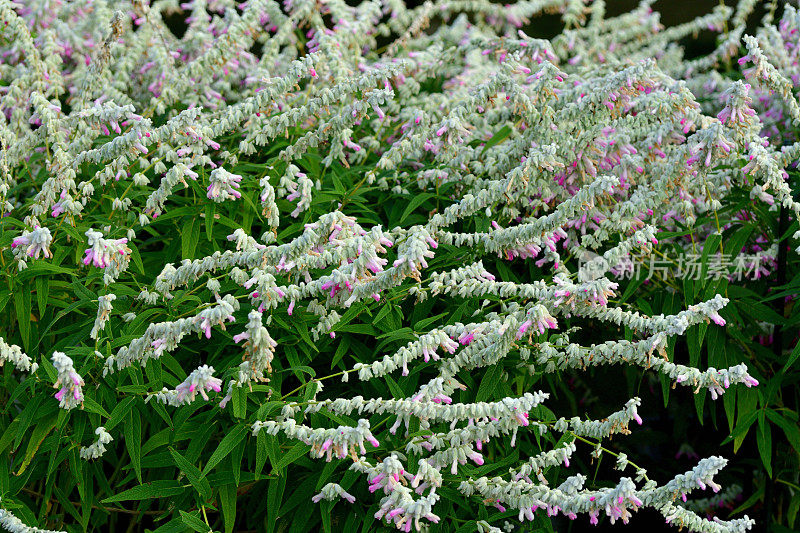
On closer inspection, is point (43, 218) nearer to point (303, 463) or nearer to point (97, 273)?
point (97, 273)

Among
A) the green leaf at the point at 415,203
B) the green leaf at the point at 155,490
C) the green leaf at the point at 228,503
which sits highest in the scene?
the green leaf at the point at 415,203

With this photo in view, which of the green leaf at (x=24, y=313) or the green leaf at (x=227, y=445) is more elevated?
the green leaf at (x=24, y=313)

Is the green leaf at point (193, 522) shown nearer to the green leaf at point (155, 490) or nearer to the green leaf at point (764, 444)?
the green leaf at point (155, 490)

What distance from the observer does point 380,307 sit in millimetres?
3221

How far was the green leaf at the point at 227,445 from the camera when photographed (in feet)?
8.83

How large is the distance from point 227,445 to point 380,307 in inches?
31.0

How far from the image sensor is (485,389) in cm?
308

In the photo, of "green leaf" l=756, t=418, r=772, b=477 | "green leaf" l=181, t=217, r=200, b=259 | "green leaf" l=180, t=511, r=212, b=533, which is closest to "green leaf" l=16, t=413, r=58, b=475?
"green leaf" l=180, t=511, r=212, b=533

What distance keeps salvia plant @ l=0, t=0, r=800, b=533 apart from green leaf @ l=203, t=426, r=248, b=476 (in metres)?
0.01

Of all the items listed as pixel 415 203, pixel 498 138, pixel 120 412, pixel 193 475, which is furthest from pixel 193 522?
pixel 498 138

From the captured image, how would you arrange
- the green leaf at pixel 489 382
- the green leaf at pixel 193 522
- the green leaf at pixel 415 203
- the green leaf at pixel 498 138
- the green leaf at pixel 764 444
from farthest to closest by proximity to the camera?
the green leaf at pixel 498 138 → the green leaf at pixel 415 203 → the green leaf at pixel 764 444 → the green leaf at pixel 489 382 → the green leaf at pixel 193 522

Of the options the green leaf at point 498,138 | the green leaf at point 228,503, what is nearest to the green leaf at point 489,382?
the green leaf at point 228,503

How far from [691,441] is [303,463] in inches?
100

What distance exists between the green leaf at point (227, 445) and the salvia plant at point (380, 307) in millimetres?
10
